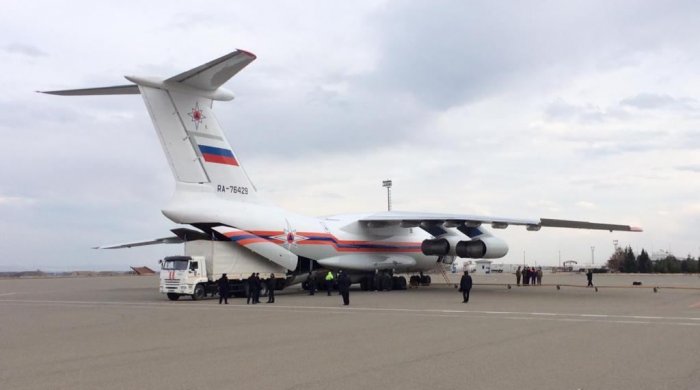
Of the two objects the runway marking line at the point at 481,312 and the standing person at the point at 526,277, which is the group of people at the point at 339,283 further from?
the standing person at the point at 526,277

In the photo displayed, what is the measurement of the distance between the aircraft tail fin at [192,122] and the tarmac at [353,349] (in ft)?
23.0

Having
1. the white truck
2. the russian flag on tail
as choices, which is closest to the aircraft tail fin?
the russian flag on tail

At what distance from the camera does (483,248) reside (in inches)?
1089

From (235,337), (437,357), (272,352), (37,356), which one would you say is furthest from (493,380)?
(37,356)

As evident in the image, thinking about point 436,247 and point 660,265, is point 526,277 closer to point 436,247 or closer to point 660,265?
point 436,247

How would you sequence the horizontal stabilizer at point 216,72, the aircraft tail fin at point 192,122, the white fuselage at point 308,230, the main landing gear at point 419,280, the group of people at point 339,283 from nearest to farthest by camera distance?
the horizontal stabilizer at point 216,72, the group of people at point 339,283, the aircraft tail fin at point 192,122, the white fuselage at point 308,230, the main landing gear at point 419,280

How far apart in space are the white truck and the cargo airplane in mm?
414

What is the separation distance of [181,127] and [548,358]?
16599 mm

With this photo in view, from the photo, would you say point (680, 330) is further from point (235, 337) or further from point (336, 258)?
point (336, 258)

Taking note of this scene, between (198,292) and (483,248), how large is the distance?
12.4 m

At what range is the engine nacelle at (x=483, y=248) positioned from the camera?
91.0ft

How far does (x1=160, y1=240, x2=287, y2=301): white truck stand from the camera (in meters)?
21.6

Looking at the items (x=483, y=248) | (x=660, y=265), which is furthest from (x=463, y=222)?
(x=660, y=265)

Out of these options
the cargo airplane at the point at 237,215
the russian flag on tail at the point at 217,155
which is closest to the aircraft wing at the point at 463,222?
the cargo airplane at the point at 237,215
